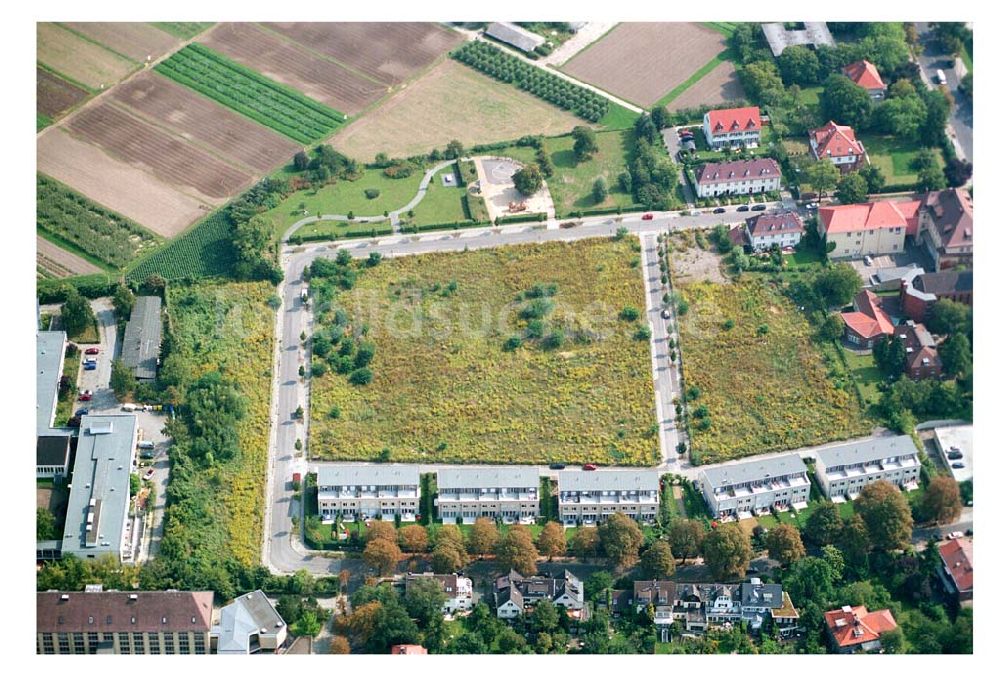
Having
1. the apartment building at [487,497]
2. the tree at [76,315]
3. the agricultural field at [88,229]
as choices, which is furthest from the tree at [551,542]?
the agricultural field at [88,229]

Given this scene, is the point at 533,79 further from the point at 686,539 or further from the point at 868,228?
the point at 686,539

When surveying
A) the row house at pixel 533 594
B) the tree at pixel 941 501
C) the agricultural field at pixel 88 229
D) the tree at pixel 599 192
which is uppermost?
the tree at pixel 599 192

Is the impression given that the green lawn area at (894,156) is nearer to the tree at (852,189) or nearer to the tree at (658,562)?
the tree at (852,189)

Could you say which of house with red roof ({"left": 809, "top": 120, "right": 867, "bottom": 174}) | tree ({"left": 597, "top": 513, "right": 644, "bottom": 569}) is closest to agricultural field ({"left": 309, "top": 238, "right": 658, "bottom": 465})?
tree ({"left": 597, "top": 513, "right": 644, "bottom": 569})

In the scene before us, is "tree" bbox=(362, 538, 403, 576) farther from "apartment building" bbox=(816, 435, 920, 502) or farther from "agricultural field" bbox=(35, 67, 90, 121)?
"agricultural field" bbox=(35, 67, 90, 121)

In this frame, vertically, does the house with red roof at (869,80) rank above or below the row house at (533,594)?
above

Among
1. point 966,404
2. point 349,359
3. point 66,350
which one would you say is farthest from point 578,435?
point 66,350

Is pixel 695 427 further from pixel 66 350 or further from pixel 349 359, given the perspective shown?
pixel 66 350
